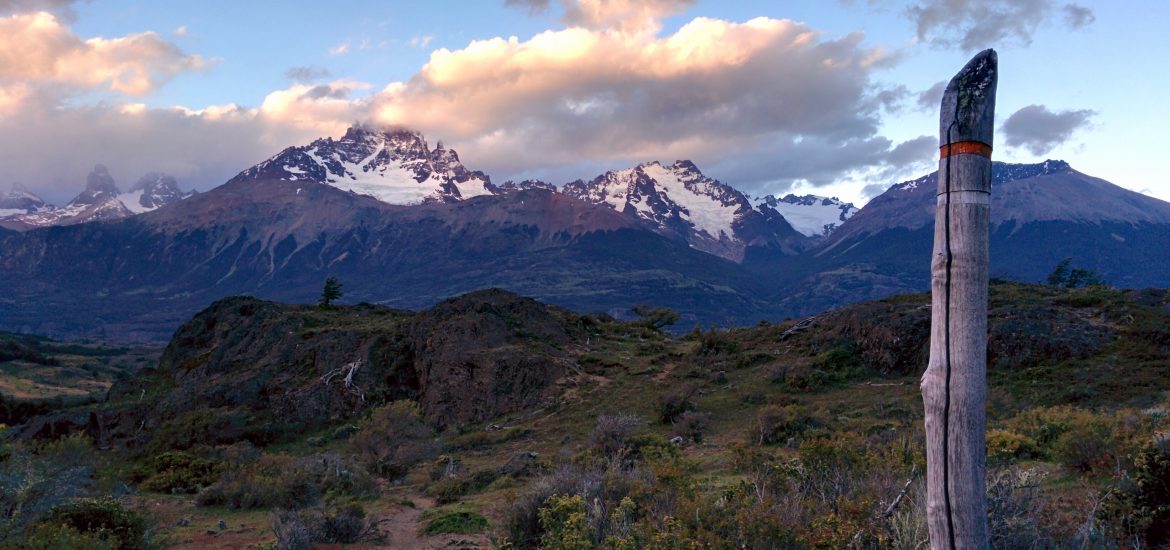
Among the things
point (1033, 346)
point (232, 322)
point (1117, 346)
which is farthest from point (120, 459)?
point (1117, 346)

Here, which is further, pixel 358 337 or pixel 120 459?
pixel 358 337

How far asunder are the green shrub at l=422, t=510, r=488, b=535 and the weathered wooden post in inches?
352

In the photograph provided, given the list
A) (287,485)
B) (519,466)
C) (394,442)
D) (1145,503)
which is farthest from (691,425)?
(1145,503)

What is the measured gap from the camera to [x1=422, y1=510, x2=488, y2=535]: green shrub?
12.0 meters

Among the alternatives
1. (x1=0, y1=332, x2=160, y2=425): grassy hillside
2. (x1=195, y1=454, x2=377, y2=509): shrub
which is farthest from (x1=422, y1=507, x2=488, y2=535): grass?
(x1=0, y1=332, x2=160, y2=425): grassy hillside

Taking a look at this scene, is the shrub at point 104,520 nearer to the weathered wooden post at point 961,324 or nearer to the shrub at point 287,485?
the shrub at point 287,485

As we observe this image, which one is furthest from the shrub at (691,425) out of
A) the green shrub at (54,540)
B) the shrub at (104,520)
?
the green shrub at (54,540)

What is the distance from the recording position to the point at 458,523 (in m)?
12.4

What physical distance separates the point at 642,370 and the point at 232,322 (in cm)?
2569

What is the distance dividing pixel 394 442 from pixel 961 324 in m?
18.7

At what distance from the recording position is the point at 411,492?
54.9ft

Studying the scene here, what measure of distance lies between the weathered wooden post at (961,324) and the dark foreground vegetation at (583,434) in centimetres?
154

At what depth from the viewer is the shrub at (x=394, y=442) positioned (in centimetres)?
1938

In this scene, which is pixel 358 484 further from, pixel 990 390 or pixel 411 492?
pixel 990 390
